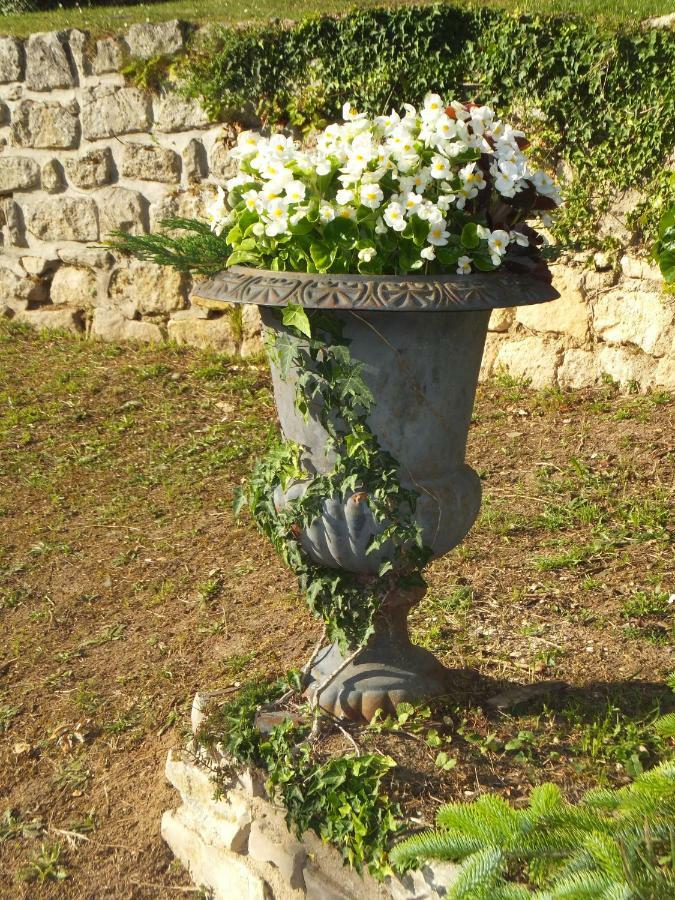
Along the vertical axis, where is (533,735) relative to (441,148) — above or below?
below

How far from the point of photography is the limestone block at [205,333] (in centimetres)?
571

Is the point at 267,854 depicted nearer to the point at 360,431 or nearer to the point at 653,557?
the point at 360,431

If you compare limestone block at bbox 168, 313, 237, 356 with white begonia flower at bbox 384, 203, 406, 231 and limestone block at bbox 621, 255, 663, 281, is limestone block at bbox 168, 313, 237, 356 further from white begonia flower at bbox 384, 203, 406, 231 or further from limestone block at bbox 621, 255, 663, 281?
white begonia flower at bbox 384, 203, 406, 231

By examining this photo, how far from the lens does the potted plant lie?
2041 millimetres

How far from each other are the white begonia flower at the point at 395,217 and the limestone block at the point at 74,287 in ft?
14.5

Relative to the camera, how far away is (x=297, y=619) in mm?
3289

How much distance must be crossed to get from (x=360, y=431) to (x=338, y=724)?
77 centimetres

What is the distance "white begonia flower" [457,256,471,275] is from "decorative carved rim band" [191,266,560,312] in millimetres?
31

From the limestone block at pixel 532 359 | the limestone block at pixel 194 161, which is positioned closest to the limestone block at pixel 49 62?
the limestone block at pixel 194 161

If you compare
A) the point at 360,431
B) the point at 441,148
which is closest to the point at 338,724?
the point at 360,431

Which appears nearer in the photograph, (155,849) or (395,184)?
(395,184)

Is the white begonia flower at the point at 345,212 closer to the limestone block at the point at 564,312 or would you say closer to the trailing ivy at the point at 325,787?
the trailing ivy at the point at 325,787

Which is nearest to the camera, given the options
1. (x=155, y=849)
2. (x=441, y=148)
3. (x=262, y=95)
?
(x=441, y=148)

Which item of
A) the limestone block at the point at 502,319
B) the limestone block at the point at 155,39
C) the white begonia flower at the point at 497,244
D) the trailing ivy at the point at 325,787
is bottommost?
the trailing ivy at the point at 325,787
